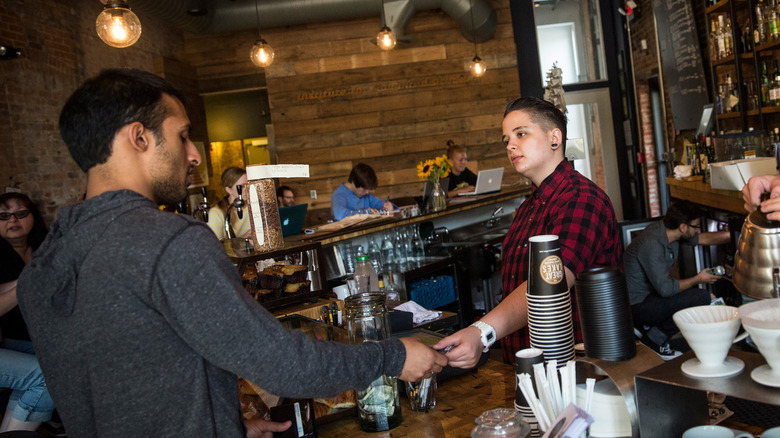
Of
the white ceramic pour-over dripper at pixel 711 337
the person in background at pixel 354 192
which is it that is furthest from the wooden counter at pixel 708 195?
the white ceramic pour-over dripper at pixel 711 337

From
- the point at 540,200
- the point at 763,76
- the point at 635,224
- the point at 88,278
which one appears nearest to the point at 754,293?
the point at 540,200

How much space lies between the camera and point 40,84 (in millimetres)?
6227

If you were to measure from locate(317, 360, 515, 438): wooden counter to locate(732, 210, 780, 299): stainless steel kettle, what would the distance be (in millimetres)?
664

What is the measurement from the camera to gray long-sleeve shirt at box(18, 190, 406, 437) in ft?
3.53

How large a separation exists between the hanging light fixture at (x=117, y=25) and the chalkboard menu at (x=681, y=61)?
5.25 metres

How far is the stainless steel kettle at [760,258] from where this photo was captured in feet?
4.08

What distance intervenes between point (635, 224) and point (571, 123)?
4.47m

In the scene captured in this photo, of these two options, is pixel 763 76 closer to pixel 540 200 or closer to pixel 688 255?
pixel 688 255

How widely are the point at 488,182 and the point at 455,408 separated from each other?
531 cm

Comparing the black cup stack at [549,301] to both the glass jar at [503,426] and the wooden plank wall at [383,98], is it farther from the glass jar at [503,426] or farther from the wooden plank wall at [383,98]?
the wooden plank wall at [383,98]

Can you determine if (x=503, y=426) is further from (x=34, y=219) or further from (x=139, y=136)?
(x=34, y=219)

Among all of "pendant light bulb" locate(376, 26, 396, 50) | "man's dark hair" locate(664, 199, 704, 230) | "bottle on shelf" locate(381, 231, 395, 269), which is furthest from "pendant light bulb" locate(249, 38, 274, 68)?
"man's dark hair" locate(664, 199, 704, 230)

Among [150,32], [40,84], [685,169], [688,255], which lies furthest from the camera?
[150,32]

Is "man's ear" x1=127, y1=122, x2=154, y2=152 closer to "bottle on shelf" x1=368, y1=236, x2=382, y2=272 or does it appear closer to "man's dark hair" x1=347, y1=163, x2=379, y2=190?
"bottle on shelf" x1=368, y1=236, x2=382, y2=272
